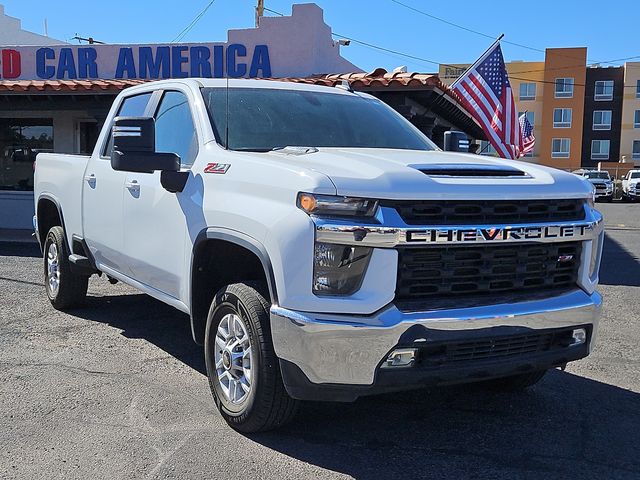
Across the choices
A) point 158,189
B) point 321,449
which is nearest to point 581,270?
point 321,449

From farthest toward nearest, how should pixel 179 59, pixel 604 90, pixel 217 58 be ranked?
pixel 604 90
pixel 179 59
pixel 217 58

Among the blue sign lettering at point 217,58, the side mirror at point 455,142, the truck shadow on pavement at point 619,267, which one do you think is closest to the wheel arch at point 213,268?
the side mirror at point 455,142

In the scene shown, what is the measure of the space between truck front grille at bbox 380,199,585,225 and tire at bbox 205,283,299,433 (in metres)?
0.92

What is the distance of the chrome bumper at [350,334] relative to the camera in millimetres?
3250

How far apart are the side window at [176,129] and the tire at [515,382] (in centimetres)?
253

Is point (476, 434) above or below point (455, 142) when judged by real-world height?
below

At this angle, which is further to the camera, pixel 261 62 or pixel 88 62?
pixel 88 62

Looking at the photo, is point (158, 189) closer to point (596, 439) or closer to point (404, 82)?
point (596, 439)

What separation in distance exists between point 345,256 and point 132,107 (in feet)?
11.0

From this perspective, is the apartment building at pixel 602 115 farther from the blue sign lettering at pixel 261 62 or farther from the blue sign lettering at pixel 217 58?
the blue sign lettering at pixel 217 58

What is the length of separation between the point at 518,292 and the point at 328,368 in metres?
1.14

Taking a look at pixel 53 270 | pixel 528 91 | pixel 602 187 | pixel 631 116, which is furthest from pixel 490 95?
pixel 631 116

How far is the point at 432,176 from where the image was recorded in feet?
11.5

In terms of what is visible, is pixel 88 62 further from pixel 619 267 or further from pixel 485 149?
pixel 619 267
